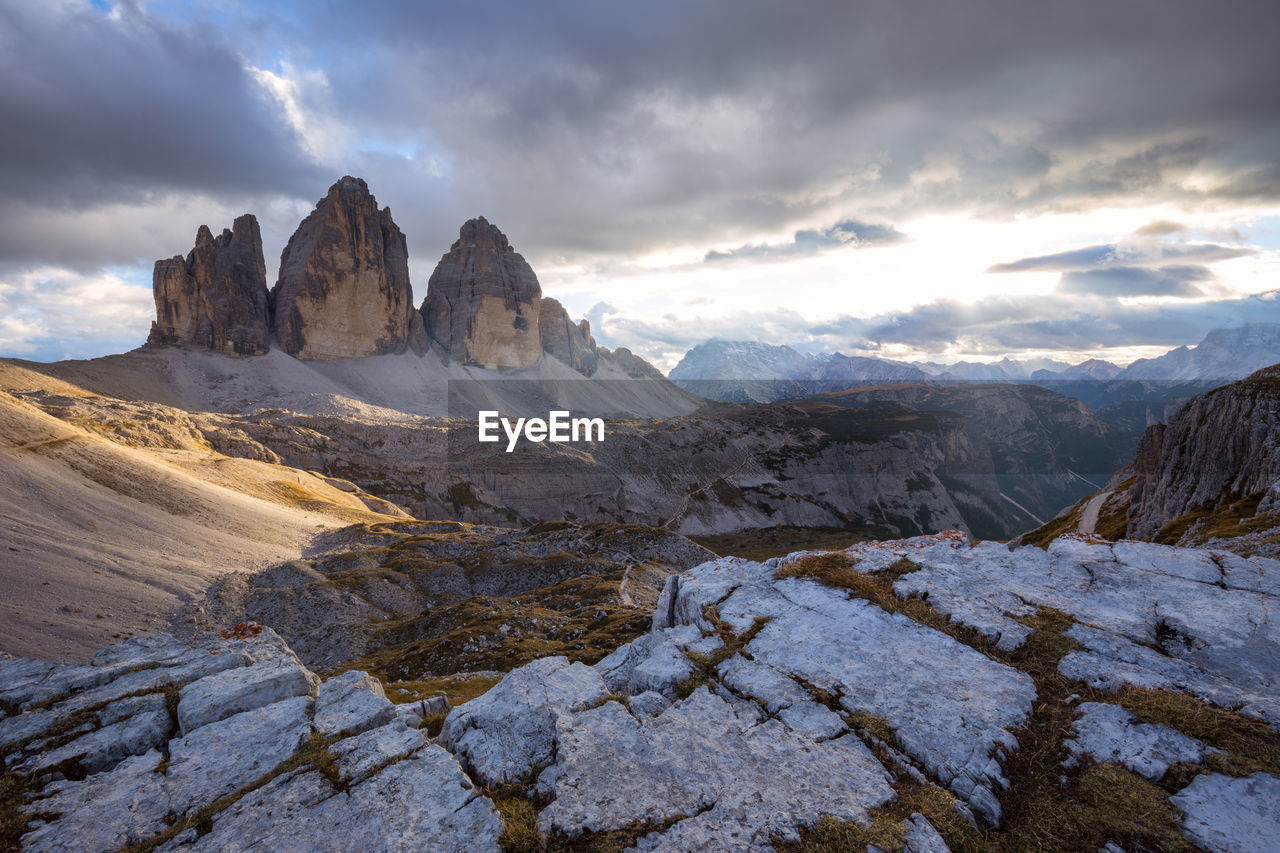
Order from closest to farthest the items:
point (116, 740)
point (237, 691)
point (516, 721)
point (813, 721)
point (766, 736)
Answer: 1. point (766, 736)
2. point (813, 721)
3. point (516, 721)
4. point (116, 740)
5. point (237, 691)

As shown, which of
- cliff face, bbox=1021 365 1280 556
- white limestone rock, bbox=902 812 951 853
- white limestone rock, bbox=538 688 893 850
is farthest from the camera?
cliff face, bbox=1021 365 1280 556

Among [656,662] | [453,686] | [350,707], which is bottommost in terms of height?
[453,686]

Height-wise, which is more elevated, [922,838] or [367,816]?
[922,838]

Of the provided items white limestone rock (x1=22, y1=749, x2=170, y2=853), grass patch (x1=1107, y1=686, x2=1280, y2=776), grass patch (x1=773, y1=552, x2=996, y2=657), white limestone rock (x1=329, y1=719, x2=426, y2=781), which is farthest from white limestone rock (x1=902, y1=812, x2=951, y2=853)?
white limestone rock (x1=22, y1=749, x2=170, y2=853)

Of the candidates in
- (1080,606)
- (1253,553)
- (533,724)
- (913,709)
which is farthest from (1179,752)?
(1253,553)

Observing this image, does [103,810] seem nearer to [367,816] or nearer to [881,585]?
[367,816]

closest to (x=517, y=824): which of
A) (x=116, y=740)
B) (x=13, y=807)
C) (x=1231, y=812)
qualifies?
(x=13, y=807)

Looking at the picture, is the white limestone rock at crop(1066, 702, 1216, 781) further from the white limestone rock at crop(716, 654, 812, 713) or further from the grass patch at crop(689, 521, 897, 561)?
the grass patch at crop(689, 521, 897, 561)
